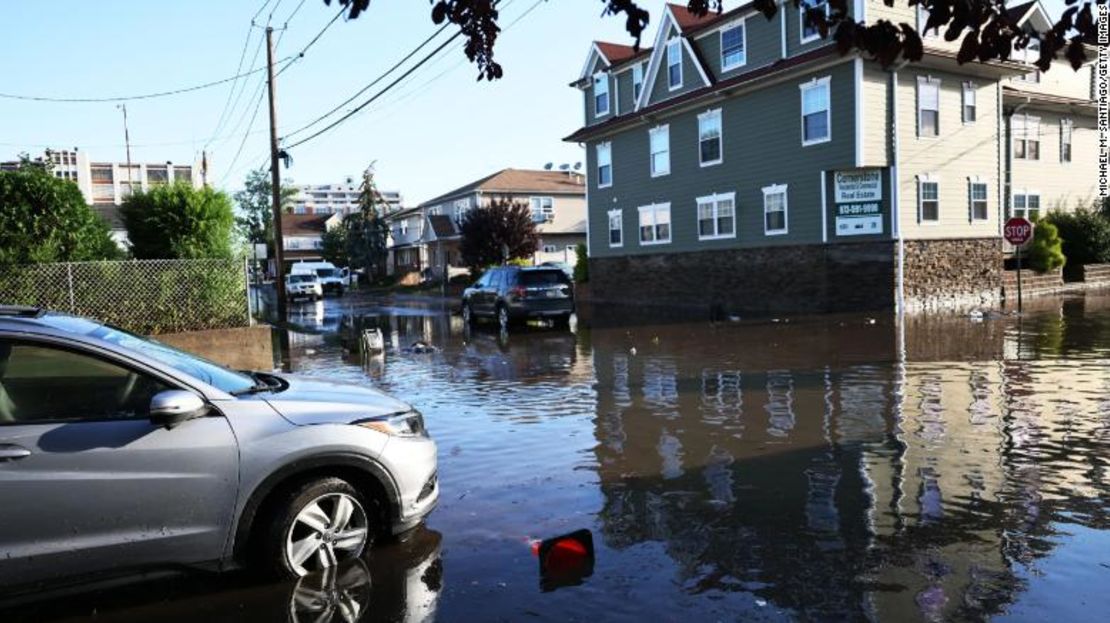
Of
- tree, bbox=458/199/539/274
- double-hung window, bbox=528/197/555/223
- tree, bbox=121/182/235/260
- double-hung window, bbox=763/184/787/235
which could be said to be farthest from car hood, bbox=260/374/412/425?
double-hung window, bbox=528/197/555/223

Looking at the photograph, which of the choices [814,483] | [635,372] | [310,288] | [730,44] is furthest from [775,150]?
[310,288]

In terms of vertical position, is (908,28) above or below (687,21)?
below

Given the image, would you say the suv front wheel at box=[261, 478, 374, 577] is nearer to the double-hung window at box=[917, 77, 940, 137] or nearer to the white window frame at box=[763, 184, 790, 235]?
the white window frame at box=[763, 184, 790, 235]

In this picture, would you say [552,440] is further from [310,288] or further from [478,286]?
[310,288]

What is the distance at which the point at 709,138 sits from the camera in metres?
27.3

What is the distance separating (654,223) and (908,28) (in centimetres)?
2708

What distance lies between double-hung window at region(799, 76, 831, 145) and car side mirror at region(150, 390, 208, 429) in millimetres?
21558

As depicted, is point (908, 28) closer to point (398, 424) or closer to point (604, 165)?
point (398, 424)

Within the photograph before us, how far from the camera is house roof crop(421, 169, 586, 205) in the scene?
189 ft

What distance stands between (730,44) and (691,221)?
19.3 feet

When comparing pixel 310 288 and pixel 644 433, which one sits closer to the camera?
pixel 644 433

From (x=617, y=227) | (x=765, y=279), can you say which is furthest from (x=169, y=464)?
(x=617, y=227)

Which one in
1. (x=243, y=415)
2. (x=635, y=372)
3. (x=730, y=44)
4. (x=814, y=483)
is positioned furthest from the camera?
(x=730, y=44)

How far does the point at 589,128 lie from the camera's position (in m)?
33.2
